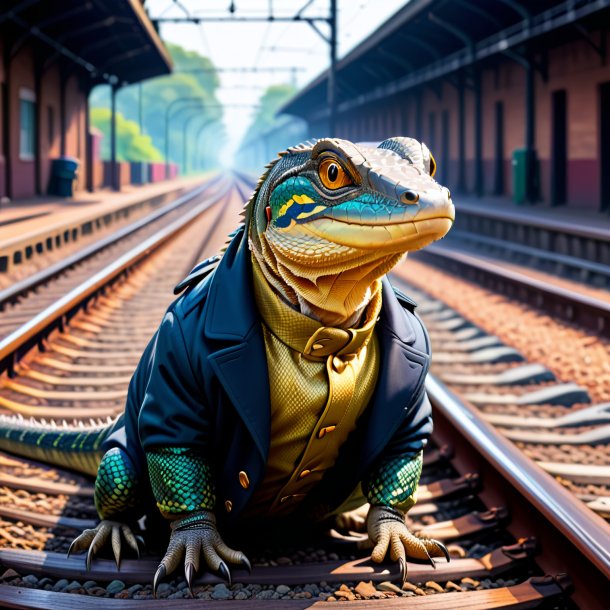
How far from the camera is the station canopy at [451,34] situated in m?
19.9

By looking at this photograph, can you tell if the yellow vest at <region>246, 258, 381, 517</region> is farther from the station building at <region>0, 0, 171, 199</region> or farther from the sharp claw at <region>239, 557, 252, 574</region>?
the station building at <region>0, 0, 171, 199</region>

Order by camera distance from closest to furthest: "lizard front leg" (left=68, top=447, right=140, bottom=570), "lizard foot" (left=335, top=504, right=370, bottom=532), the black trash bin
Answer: "lizard front leg" (left=68, top=447, right=140, bottom=570)
"lizard foot" (left=335, top=504, right=370, bottom=532)
the black trash bin

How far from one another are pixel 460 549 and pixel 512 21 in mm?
21892

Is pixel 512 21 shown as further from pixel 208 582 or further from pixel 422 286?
pixel 208 582

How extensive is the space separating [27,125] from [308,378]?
2499 centimetres

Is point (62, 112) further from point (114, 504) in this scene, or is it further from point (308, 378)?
point (308, 378)

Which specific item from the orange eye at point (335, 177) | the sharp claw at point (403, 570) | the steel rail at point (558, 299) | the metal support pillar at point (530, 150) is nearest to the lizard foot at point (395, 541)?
the sharp claw at point (403, 570)

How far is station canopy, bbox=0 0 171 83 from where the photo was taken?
21297mm

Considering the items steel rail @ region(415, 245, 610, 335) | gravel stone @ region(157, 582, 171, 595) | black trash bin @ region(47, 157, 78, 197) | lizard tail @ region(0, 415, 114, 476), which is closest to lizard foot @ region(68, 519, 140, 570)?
gravel stone @ region(157, 582, 171, 595)

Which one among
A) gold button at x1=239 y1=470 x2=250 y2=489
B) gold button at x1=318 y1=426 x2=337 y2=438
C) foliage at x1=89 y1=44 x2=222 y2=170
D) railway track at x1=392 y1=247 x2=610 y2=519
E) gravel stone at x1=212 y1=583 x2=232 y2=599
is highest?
foliage at x1=89 y1=44 x2=222 y2=170

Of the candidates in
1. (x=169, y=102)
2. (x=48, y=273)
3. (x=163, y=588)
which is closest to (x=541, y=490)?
(x=163, y=588)

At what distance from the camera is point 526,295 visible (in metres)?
10.4

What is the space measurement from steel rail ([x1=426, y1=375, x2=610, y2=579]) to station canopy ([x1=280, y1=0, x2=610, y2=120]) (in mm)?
13863

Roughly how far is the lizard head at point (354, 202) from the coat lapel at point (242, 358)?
23 centimetres
